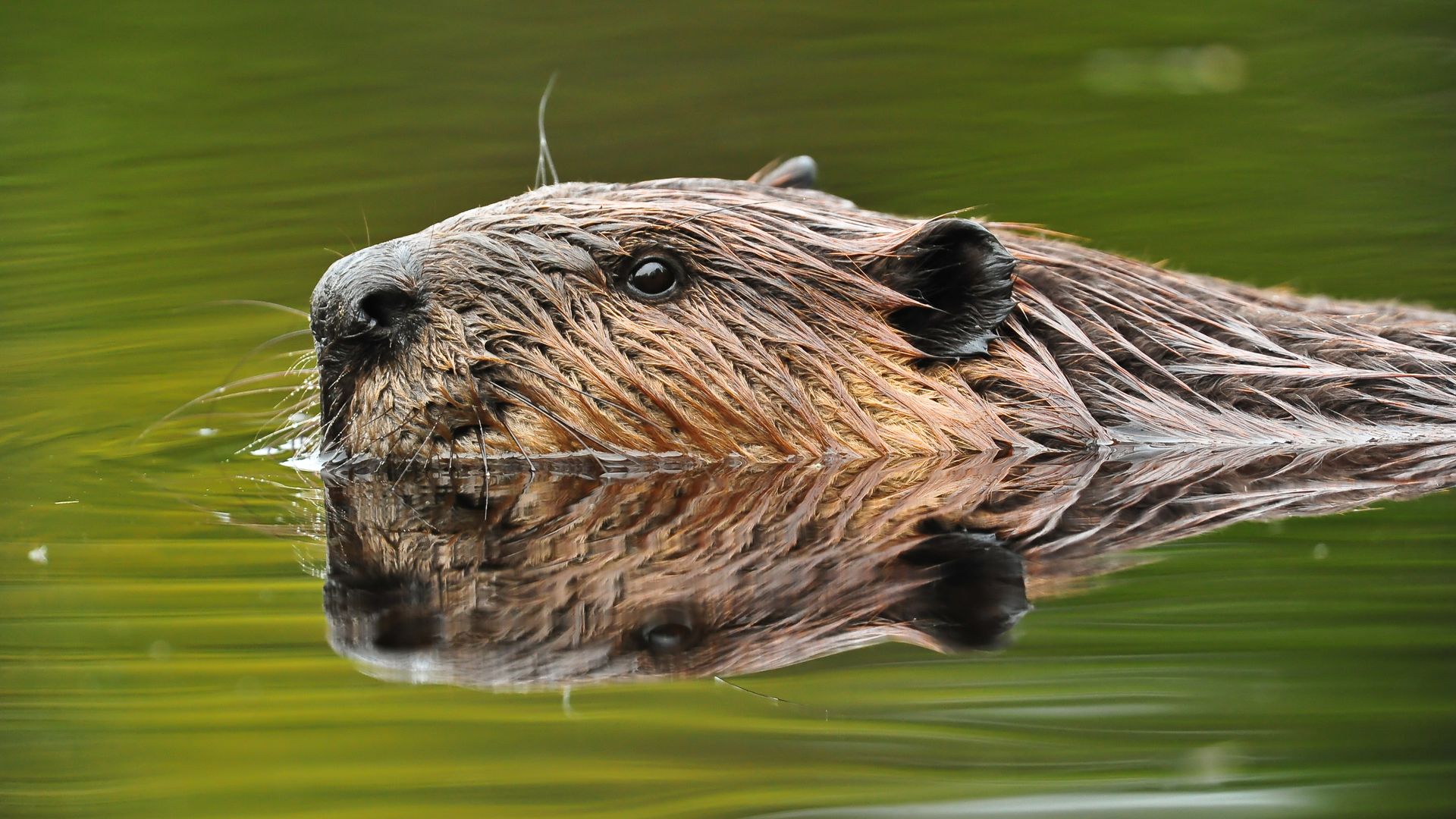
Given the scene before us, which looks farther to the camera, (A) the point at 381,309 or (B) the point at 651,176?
(B) the point at 651,176

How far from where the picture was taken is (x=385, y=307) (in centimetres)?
424

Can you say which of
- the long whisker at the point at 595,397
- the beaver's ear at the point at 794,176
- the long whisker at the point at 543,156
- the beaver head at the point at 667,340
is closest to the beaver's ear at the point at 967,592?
the beaver head at the point at 667,340

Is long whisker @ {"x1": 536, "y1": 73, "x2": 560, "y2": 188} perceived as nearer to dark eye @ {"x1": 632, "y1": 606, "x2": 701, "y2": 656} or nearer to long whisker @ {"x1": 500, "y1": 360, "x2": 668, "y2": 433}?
long whisker @ {"x1": 500, "y1": 360, "x2": 668, "y2": 433}

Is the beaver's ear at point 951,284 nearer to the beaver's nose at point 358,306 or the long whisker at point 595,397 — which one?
the long whisker at point 595,397

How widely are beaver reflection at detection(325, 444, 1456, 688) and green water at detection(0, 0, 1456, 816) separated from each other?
0.10m

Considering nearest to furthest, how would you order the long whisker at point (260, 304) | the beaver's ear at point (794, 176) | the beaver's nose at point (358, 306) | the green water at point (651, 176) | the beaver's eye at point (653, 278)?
the green water at point (651, 176), the beaver's nose at point (358, 306), the beaver's eye at point (653, 278), the long whisker at point (260, 304), the beaver's ear at point (794, 176)

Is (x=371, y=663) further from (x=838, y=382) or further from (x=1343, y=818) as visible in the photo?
(x=838, y=382)

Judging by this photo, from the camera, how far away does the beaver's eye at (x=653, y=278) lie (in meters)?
4.44

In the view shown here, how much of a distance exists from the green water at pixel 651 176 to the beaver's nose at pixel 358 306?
462mm

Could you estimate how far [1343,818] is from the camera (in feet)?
6.57

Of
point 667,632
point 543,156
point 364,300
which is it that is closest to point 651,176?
point 543,156

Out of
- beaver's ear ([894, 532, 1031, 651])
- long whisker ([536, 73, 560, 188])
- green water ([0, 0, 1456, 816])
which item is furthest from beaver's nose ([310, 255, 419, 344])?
beaver's ear ([894, 532, 1031, 651])

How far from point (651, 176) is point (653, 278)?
367cm

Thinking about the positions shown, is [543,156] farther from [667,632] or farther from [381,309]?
[667,632]
